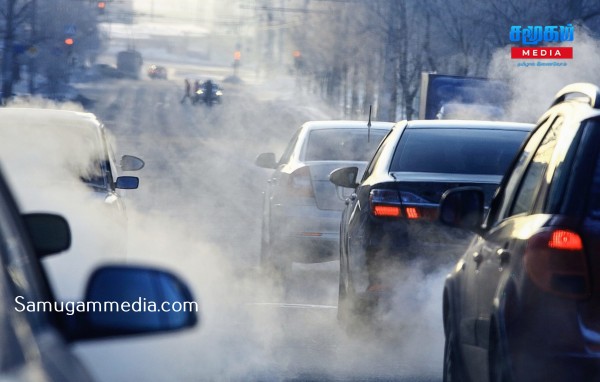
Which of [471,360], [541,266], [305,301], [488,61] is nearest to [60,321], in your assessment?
[541,266]

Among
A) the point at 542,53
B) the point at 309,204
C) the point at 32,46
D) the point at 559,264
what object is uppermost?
the point at 559,264

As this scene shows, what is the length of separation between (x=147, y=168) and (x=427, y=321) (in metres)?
21.3

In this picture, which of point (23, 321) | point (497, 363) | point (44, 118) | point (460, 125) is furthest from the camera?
point (460, 125)

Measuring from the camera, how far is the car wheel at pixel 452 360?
5.14 meters

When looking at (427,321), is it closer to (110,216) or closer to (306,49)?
(110,216)

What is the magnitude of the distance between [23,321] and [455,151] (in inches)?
244

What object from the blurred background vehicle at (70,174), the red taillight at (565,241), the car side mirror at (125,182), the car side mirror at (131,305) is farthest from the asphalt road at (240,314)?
the red taillight at (565,241)

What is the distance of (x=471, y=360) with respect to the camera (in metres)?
4.74

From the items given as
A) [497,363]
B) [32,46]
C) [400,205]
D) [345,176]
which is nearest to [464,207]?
[497,363]

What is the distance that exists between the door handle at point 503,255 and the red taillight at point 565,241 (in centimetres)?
37

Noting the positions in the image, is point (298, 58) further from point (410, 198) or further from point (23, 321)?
point (23, 321)

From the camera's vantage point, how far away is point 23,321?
217 centimetres

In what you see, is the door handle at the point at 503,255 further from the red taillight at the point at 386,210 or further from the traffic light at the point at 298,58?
the traffic light at the point at 298,58

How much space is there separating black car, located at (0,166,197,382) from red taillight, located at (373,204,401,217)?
4790 millimetres
